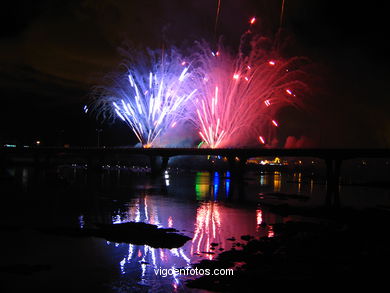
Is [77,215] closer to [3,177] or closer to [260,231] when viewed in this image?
Result: [260,231]

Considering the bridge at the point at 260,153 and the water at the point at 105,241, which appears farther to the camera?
the bridge at the point at 260,153

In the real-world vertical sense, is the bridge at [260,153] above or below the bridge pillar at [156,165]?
above

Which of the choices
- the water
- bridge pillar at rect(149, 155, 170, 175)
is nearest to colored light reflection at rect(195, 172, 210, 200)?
the water

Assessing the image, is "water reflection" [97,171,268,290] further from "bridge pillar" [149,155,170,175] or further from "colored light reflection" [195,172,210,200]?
"bridge pillar" [149,155,170,175]

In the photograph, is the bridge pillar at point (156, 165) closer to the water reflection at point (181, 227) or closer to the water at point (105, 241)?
the water reflection at point (181, 227)

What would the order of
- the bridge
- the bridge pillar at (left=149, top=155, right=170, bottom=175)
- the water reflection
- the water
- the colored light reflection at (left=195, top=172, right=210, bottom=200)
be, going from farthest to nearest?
the bridge pillar at (left=149, top=155, right=170, bottom=175) → the bridge → the colored light reflection at (left=195, top=172, right=210, bottom=200) → the water reflection → the water

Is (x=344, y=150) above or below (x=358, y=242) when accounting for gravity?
above

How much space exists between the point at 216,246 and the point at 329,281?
30.5 feet

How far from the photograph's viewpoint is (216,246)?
26922 millimetres

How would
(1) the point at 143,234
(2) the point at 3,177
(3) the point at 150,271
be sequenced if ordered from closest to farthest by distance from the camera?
1. (3) the point at 150,271
2. (1) the point at 143,234
3. (2) the point at 3,177

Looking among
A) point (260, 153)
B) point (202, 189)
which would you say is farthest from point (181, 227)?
point (260, 153)

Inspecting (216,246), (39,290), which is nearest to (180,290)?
(39,290)

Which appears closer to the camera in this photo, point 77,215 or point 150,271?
point 150,271

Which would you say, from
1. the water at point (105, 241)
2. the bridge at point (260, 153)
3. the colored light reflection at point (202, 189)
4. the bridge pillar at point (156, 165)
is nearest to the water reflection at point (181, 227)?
the water at point (105, 241)
